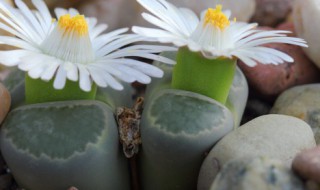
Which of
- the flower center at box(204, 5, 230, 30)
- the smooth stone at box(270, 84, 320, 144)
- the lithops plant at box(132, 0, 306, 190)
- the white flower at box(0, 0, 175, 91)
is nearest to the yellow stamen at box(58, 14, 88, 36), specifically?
the white flower at box(0, 0, 175, 91)

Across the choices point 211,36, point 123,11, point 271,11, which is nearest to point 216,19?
point 211,36

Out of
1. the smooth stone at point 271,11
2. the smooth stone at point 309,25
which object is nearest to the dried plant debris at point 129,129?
the smooth stone at point 309,25

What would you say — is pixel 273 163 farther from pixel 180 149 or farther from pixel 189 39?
pixel 189 39

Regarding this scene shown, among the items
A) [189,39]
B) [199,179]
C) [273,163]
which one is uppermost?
[189,39]

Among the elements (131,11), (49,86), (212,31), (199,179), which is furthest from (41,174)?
(131,11)

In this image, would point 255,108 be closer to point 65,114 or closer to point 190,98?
point 190,98

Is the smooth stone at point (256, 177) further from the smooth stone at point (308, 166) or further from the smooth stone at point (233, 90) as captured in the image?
the smooth stone at point (233, 90)

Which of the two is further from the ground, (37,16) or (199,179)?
(37,16)
